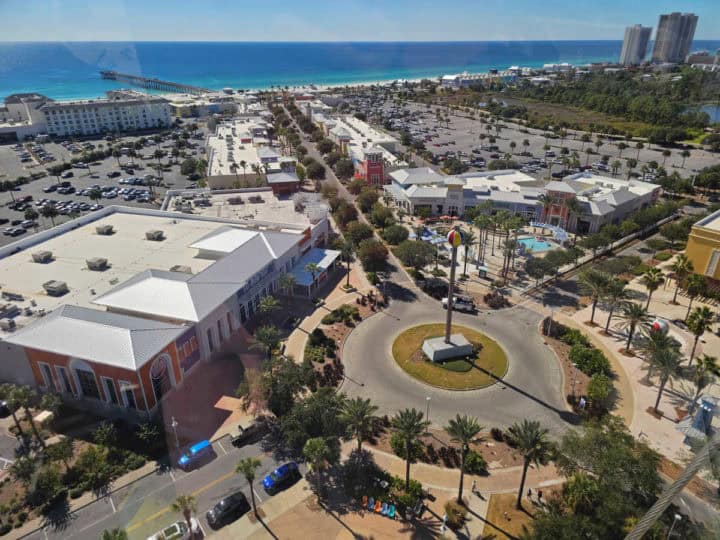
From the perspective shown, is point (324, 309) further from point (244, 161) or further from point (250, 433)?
point (244, 161)

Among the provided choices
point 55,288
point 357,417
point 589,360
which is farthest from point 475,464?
point 55,288

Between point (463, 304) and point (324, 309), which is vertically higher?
point (463, 304)

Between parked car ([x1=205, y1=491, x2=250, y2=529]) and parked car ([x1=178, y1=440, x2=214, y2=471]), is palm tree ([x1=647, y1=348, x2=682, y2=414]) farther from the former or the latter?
parked car ([x1=178, y1=440, x2=214, y2=471])

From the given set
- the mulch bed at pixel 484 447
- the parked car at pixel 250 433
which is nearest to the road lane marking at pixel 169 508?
the parked car at pixel 250 433

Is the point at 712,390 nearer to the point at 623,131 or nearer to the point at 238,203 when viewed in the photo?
the point at 238,203

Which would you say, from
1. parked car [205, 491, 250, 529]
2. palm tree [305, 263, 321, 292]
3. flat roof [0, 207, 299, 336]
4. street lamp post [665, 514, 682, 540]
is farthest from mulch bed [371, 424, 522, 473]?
palm tree [305, 263, 321, 292]

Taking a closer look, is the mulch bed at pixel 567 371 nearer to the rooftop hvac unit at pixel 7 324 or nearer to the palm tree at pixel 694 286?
the palm tree at pixel 694 286

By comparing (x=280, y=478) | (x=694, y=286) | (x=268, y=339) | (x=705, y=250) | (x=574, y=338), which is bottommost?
(x=280, y=478)
